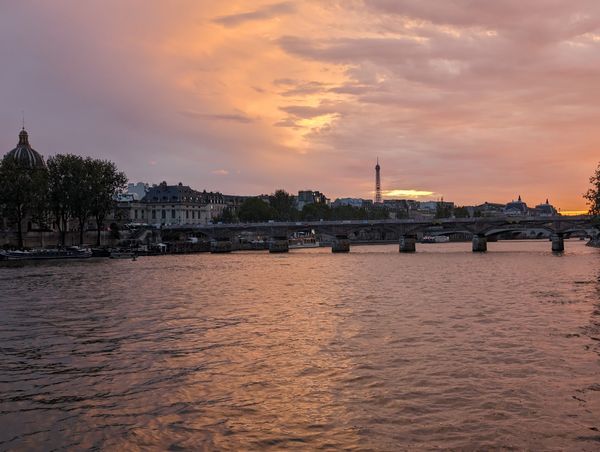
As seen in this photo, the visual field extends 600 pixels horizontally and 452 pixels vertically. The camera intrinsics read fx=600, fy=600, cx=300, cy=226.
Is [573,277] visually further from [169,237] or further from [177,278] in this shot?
[169,237]

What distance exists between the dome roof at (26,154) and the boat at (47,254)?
41768 mm

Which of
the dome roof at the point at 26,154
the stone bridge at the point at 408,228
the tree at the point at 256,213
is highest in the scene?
the dome roof at the point at 26,154

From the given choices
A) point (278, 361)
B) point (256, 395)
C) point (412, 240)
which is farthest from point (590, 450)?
point (412, 240)

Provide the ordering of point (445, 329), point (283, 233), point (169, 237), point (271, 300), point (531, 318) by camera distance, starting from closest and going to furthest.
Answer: point (445, 329) → point (531, 318) → point (271, 300) → point (283, 233) → point (169, 237)

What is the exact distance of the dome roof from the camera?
133500mm

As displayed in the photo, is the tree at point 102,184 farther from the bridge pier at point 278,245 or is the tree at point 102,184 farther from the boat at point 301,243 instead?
the boat at point 301,243

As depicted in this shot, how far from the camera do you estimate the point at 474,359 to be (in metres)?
19.6

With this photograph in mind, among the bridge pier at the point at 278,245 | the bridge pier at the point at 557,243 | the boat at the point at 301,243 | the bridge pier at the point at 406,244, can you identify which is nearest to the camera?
the bridge pier at the point at 557,243

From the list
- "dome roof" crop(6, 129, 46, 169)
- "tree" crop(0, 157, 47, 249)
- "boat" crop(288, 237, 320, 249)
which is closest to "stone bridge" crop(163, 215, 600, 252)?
"boat" crop(288, 237, 320, 249)

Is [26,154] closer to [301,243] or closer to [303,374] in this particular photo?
[301,243]

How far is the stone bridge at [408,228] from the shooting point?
113106 mm

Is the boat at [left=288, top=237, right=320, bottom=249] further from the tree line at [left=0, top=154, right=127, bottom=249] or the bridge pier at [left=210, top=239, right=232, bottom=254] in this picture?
the tree line at [left=0, top=154, right=127, bottom=249]

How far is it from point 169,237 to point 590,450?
14419cm

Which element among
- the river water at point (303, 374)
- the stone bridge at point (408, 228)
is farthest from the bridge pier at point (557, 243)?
the river water at point (303, 374)
